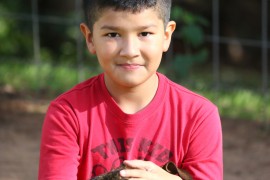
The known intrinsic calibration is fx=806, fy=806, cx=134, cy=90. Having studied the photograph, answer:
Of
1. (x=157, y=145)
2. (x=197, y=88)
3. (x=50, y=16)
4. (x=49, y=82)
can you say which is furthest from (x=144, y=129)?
(x=50, y=16)

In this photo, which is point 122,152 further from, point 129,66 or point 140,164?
point 129,66

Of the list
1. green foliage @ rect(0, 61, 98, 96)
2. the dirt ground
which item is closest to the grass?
green foliage @ rect(0, 61, 98, 96)

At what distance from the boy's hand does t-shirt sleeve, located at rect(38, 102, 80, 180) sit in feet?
0.90

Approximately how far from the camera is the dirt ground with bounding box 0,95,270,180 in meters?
4.78

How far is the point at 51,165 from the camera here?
2947 millimetres

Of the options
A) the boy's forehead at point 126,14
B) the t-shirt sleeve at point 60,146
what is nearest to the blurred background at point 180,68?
the t-shirt sleeve at point 60,146

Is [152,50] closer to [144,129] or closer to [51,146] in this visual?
[144,129]

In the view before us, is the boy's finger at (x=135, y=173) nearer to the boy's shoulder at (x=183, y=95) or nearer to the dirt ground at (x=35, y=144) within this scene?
the boy's shoulder at (x=183, y=95)

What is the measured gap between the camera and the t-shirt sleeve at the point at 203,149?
2.98 metres

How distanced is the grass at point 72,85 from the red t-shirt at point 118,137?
9.41 feet

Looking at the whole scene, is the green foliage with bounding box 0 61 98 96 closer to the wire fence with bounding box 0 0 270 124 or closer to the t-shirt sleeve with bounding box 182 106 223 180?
the wire fence with bounding box 0 0 270 124

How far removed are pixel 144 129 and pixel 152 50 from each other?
31 centimetres

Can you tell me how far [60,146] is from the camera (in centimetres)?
295

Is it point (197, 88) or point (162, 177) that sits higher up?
point (197, 88)
